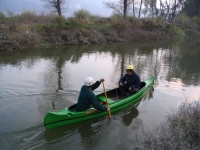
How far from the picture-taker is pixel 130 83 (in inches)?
320

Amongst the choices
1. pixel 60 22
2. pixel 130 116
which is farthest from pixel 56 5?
pixel 130 116

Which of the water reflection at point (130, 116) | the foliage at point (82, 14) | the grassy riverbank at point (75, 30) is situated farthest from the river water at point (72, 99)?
the foliage at point (82, 14)

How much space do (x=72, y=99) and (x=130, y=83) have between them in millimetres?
2407

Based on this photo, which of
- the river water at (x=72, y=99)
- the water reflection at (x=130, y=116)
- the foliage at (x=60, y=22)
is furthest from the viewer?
the foliage at (x=60, y=22)

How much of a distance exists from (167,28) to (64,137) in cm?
3425

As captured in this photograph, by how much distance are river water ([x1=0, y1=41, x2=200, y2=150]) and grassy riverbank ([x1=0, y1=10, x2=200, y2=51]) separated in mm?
4314

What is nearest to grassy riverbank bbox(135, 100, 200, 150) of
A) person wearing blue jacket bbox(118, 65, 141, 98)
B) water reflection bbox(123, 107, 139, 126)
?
water reflection bbox(123, 107, 139, 126)

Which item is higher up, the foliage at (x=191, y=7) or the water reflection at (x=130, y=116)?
the foliage at (x=191, y=7)

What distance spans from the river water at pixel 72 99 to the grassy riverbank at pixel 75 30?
14.2 feet

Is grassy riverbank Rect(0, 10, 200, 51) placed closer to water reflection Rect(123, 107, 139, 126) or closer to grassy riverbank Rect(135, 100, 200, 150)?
water reflection Rect(123, 107, 139, 126)

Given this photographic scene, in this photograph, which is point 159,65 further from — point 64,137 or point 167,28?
point 167,28

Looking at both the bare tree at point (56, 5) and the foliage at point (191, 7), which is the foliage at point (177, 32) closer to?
the foliage at point (191, 7)

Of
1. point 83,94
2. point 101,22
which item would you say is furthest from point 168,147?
point 101,22

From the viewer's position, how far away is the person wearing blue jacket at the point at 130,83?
790cm
